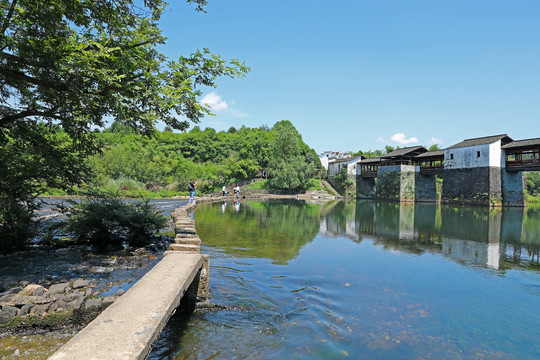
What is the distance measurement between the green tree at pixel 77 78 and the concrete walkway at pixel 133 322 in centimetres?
262

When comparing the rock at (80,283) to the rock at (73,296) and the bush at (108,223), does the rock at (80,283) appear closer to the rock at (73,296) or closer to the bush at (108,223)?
the rock at (73,296)

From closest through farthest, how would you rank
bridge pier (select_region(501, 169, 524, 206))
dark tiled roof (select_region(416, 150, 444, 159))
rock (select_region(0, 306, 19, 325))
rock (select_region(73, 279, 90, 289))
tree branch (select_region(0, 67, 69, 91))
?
rock (select_region(0, 306, 19, 325)) → tree branch (select_region(0, 67, 69, 91)) → rock (select_region(73, 279, 90, 289)) → bridge pier (select_region(501, 169, 524, 206)) → dark tiled roof (select_region(416, 150, 444, 159))

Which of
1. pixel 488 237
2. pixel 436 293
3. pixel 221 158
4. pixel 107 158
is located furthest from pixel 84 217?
pixel 221 158

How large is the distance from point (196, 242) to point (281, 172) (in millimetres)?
35584

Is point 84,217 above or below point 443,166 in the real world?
below

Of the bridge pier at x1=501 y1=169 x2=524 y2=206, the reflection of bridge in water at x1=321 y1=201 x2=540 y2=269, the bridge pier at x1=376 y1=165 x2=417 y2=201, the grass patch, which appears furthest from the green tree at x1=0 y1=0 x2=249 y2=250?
the grass patch

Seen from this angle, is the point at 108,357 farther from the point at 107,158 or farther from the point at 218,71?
the point at 107,158

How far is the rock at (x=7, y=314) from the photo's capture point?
375 centimetres

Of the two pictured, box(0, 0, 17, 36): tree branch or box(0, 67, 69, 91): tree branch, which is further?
box(0, 67, 69, 91): tree branch

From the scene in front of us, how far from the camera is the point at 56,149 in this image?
A: 6.80 meters

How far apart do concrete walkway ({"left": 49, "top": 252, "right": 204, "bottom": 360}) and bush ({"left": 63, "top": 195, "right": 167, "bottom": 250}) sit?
14.4 ft

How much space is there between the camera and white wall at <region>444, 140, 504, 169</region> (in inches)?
1114

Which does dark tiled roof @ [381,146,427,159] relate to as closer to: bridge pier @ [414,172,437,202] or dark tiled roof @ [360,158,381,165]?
bridge pier @ [414,172,437,202]

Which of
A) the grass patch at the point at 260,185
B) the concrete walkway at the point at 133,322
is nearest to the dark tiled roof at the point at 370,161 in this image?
the grass patch at the point at 260,185
